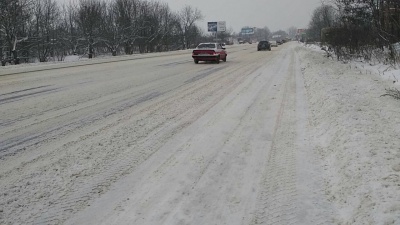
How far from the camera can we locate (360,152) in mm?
4316

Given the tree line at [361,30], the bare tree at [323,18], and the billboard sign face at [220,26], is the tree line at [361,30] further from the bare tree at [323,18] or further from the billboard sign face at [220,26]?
the billboard sign face at [220,26]

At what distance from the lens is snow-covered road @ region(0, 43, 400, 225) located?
3.38 m

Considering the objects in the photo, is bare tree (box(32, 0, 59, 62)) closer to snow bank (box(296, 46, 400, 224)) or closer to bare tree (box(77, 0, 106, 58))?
bare tree (box(77, 0, 106, 58))

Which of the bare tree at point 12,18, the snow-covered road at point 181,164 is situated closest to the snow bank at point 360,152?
the snow-covered road at point 181,164

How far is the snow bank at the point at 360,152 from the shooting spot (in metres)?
3.13

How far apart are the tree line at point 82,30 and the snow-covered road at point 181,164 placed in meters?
33.1

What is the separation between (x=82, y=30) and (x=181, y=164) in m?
50.3

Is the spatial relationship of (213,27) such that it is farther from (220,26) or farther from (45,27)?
(45,27)

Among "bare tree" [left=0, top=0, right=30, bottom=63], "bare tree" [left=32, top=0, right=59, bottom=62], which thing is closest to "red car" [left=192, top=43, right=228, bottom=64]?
"bare tree" [left=0, top=0, right=30, bottom=63]

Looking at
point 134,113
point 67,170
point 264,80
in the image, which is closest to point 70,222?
point 67,170

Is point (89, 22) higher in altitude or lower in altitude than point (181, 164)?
higher

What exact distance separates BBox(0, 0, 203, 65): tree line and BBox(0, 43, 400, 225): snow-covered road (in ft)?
108

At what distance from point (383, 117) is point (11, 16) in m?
38.1

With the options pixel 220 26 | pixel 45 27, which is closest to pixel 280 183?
pixel 45 27
